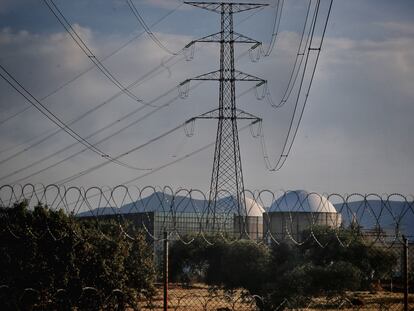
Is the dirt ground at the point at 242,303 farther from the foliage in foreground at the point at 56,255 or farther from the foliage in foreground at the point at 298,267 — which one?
the foliage in foreground at the point at 56,255

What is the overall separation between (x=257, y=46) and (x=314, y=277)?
20.3 m

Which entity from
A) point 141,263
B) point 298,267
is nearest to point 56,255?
point 141,263

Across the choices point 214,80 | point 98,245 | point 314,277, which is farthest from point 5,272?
point 214,80

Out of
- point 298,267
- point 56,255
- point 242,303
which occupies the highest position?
point 56,255

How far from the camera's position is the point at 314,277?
42.6 meters

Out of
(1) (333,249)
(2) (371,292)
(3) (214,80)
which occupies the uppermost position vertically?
(3) (214,80)

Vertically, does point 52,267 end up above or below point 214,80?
below

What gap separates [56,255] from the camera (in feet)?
106

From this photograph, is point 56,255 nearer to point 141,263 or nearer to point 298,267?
point 141,263

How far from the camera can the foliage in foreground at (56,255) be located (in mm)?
31562

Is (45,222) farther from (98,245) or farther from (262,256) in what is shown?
(262,256)

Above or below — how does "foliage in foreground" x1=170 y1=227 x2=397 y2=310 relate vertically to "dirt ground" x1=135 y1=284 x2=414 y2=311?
above

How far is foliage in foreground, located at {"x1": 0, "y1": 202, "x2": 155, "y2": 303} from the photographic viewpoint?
31.6 metres

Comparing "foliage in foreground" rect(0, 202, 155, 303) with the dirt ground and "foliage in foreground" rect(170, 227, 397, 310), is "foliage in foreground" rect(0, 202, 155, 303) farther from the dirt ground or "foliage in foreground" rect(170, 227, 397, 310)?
"foliage in foreground" rect(170, 227, 397, 310)
